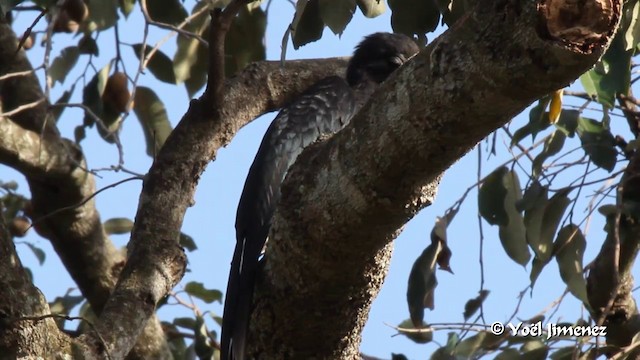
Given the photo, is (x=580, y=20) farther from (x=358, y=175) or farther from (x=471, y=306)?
(x=471, y=306)

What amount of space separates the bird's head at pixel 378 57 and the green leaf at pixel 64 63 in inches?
41.3

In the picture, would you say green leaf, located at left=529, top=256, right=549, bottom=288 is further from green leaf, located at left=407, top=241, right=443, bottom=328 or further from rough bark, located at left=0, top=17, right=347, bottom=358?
rough bark, located at left=0, top=17, right=347, bottom=358

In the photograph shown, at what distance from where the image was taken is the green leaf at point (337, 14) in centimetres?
272

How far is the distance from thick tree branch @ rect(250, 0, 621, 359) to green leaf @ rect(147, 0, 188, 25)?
3.73ft

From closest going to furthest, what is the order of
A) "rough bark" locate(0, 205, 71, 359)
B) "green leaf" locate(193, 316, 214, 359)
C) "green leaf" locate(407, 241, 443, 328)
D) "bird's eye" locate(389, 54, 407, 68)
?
"rough bark" locate(0, 205, 71, 359) < "green leaf" locate(407, 241, 443, 328) < "green leaf" locate(193, 316, 214, 359) < "bird's eye" locate(389, 54, 407, 68)

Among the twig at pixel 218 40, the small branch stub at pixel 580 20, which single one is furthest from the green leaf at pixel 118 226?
the small branch stub at pixel 580 20

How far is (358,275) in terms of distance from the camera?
2146 millimetres

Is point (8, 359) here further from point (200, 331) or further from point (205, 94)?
point (200, 331)

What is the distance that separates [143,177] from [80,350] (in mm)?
905

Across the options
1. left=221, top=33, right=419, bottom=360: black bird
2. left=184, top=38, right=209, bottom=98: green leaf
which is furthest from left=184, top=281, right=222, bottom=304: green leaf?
left=184, top=38, right=209, bottom=98: green leaf

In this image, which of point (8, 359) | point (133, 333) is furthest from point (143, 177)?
point (8, 359)

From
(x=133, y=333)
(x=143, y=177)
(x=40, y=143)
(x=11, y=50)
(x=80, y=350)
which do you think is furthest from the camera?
(x=11, y=50)

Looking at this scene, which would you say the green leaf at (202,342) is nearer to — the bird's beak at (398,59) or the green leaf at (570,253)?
the green leaf at (570,253)

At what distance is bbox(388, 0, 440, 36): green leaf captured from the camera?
2676mm
